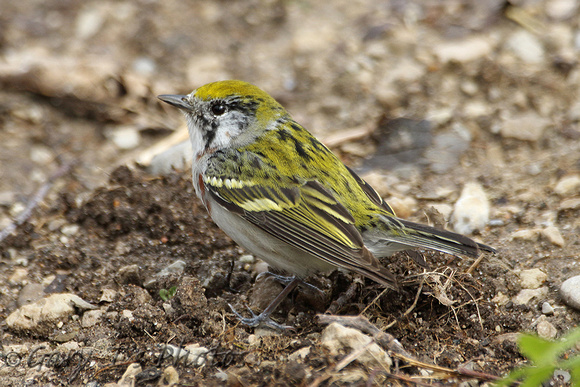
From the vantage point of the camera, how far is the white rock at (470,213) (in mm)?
5625

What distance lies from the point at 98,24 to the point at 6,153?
8.55 ft

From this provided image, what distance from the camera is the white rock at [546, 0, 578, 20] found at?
8289mm

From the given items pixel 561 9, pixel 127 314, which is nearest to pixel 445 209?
pixel 127 314

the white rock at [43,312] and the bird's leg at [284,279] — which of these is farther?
the bird's leg at [284,279]

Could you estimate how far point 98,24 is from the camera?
28.5 feet

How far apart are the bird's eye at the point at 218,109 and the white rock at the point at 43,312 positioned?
6.37ft

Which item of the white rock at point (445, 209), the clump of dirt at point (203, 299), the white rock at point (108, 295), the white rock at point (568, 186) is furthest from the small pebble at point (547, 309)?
the white rock at point (108, 295)

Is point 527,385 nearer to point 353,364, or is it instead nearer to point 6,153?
point 353,364

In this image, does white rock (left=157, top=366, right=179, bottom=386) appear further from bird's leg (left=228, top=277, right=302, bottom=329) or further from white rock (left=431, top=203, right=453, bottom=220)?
white rock (left=431, top=203, right=453, bottom=220)

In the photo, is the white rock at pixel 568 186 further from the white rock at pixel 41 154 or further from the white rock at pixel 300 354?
the white rock at pixel 41 154

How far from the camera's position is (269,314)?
4656 mm

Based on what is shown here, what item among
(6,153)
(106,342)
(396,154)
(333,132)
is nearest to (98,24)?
(6,153)

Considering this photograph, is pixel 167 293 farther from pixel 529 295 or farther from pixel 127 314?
pixel 529 295

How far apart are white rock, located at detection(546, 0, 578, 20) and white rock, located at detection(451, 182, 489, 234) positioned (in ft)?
12.1
